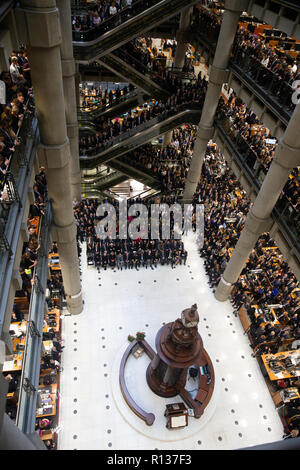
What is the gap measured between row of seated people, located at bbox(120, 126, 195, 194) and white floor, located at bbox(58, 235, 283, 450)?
6.01 metres

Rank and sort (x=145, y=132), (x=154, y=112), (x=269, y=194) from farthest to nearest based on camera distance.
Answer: (x=154, y=112), (x=145, y=132), (x=269, y=194)

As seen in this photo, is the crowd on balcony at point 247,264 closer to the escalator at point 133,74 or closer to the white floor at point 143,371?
the white floor at point 143,371

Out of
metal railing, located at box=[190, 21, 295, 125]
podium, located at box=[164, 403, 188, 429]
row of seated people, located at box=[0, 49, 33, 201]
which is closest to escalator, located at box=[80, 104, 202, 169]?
metal railing, located at box=[190, 21, 295, 125]

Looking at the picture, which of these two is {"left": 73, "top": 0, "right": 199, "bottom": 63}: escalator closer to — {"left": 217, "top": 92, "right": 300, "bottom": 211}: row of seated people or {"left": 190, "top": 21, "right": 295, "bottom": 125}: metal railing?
{"left": 190, "top": 21, "right": 295, "bottom": 125}: metal railing

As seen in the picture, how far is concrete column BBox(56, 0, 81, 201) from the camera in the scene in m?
11.5

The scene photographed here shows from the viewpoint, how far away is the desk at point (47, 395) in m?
11.1

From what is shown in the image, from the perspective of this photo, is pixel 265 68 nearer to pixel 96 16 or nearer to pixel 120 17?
pixel 120 17

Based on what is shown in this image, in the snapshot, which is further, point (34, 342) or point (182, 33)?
point (182, 33)

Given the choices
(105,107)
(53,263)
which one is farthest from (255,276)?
(105,107)

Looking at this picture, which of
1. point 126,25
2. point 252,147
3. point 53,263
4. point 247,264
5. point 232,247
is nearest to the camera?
point 126,25

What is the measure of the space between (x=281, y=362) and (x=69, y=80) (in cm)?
1517

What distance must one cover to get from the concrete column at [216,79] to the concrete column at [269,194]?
223 inches

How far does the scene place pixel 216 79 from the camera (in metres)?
14.2
